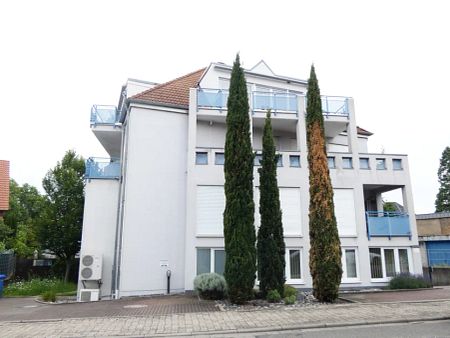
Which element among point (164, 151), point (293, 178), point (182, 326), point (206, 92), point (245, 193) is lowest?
point (182, 326)

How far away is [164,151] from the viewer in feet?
58.2

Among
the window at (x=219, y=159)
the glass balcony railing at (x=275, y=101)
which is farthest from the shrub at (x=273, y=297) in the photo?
the glass balcony railing at (x=275, y=101)

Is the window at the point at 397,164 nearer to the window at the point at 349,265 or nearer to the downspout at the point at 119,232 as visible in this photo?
the window at the point at 349,265

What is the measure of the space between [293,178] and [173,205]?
5830mm

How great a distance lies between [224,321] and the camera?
9656mm

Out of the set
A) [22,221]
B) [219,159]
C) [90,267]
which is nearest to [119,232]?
[90,267]

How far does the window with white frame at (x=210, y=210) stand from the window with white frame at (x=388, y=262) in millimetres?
7461

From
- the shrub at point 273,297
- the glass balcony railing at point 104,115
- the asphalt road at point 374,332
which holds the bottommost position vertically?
the asphalt road at point 374,332

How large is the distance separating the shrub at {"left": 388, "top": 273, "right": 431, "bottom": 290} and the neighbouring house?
0.76 metres

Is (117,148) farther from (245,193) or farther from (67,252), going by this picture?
(245,193)

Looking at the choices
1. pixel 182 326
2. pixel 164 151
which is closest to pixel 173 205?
pixel 164 151

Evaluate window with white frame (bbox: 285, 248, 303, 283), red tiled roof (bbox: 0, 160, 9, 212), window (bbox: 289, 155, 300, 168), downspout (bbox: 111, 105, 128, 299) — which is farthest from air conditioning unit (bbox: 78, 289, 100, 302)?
red tiled roof (bbox: 0, 160, 9, 212)

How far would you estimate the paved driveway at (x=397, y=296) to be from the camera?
1319 cm

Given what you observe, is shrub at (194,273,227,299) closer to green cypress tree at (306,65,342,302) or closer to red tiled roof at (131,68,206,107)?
green cypress tree at (306,65,342,302)
